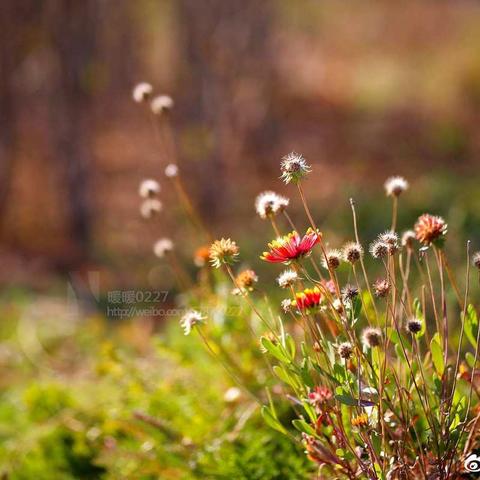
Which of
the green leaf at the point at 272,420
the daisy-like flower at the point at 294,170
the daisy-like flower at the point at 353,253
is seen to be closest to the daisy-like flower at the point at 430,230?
Result: the daisy-like flower at the point at 353,253

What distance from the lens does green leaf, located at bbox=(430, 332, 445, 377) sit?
168 centimetres

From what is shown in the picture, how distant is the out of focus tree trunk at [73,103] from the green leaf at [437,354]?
4.41 m

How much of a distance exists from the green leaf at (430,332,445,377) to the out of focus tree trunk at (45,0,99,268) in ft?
14.5

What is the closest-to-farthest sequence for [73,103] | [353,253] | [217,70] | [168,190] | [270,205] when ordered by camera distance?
[353,253], [270,205], [73,103], [217,70], [168,190]

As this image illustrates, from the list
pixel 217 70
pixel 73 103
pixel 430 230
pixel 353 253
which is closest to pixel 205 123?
pixel 217 70

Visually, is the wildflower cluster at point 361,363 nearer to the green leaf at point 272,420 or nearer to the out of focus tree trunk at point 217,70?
the green leaf at point 272,420

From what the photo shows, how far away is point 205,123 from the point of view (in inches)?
243

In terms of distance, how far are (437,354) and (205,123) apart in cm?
467

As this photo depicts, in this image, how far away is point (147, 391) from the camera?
2.65 meters

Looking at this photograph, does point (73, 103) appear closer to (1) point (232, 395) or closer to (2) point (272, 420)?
(1) point (232, 395)

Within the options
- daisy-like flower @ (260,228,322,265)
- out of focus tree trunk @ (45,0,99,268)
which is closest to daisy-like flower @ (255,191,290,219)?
daisy-like flower @ (260,228,322,265)

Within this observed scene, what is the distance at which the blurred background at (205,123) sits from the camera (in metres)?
5.72

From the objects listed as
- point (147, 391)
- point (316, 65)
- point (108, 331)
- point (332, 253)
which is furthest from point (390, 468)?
point (316, 65)

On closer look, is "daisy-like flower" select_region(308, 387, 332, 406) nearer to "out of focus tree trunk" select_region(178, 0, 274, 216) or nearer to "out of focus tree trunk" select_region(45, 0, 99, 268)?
"out of focus tree trunk" select_region(45, 0, 99, 268)
